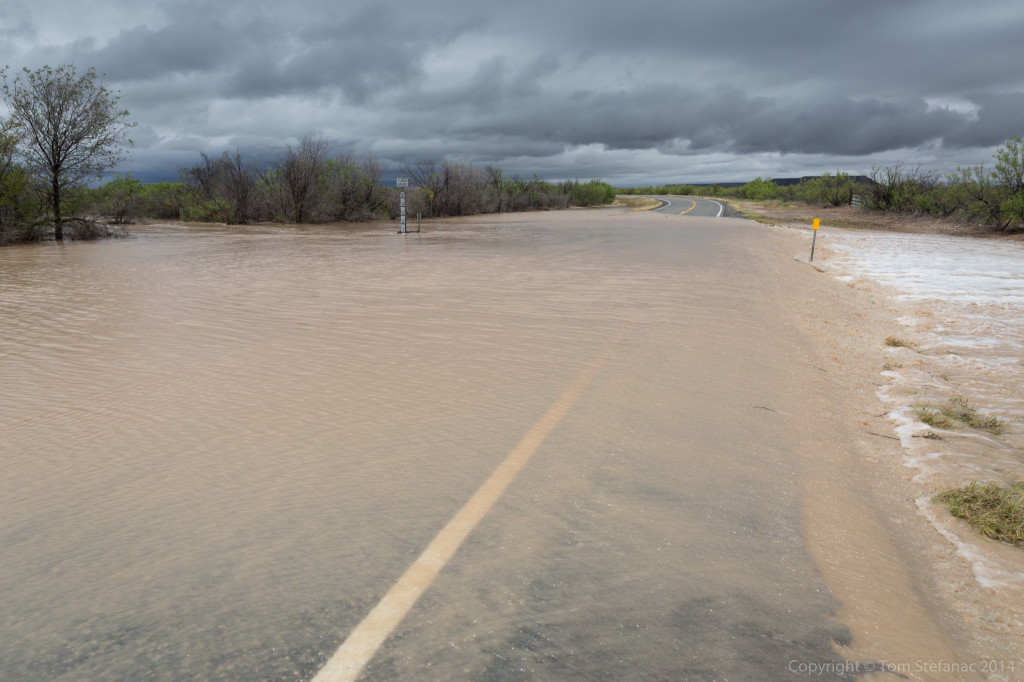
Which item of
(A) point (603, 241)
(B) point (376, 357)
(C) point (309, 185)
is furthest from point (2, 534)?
(C) point (309, 185)

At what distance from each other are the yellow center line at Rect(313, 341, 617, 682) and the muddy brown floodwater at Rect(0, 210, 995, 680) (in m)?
0.05

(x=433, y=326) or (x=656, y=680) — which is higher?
(x=433, y=326)

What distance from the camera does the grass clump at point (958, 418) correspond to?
536 centimetres

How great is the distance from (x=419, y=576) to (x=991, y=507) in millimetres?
3533

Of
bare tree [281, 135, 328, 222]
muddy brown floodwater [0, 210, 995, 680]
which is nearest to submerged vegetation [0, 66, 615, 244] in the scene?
bare tree [281, 135, 328, 222]

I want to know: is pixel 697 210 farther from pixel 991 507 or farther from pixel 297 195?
pixel 991 507

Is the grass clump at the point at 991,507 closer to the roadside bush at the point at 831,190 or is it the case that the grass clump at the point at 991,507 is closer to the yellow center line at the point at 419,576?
the yellow center line at the point at 419,576

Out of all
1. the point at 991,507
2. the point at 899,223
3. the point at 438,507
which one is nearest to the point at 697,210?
the point at 899,223

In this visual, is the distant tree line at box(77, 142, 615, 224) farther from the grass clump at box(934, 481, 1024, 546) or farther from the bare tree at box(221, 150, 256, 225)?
the grass clump at box(934, 481, 1024, 546)

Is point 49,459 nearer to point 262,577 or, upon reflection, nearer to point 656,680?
point 262,577

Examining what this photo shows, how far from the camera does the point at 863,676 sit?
7.54 ft

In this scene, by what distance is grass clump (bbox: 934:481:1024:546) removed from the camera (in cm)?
353

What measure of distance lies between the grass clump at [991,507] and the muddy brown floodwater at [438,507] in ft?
1.65

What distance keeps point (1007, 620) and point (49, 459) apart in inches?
217
